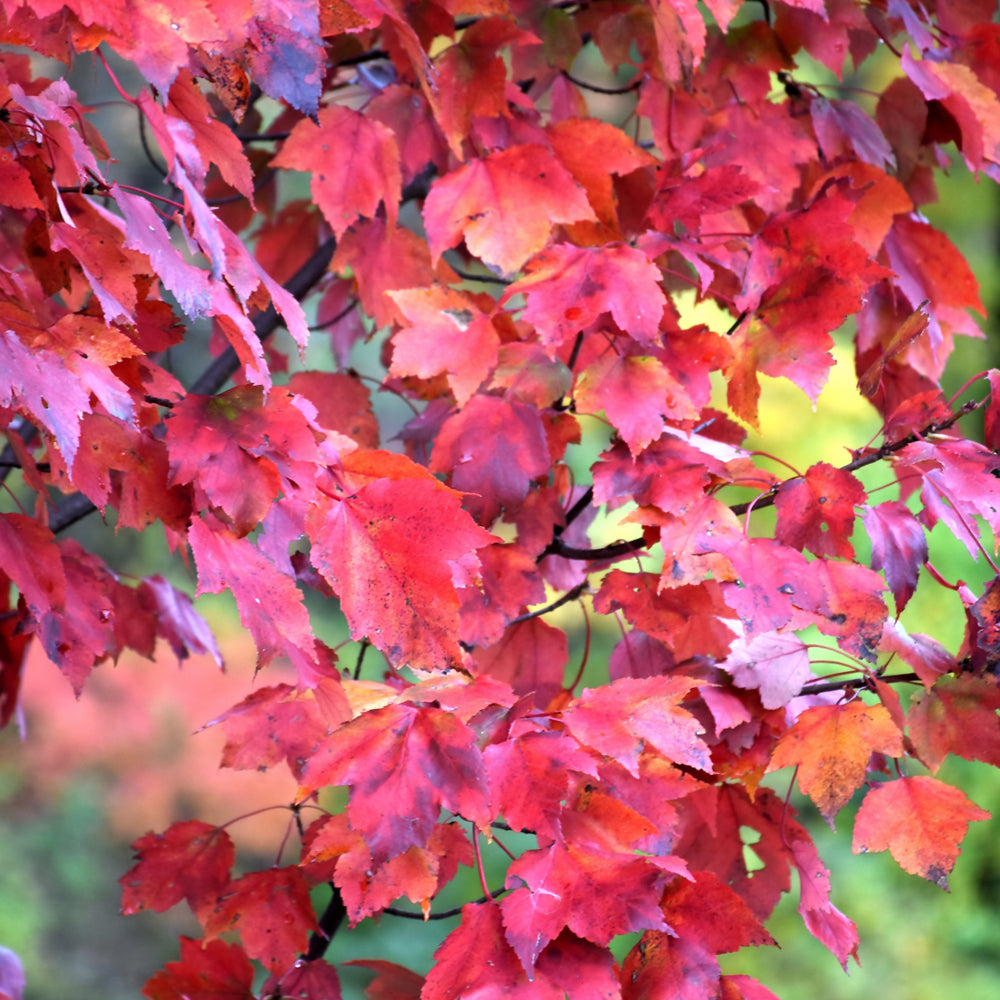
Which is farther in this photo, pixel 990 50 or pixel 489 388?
pixel 990 50

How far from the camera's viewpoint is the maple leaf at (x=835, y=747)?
0.64 meters

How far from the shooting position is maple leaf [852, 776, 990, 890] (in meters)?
0.64

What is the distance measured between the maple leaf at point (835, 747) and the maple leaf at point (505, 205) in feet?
1.24

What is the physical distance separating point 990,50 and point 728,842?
0.72 metres

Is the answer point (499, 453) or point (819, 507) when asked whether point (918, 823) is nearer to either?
point (819, 507)

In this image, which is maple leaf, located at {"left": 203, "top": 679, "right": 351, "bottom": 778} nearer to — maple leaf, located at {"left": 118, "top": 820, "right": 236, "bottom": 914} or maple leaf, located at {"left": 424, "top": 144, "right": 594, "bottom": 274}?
maple leaf, located at {"left": 118, "top": 820, "right": 236, "bottom": 914}

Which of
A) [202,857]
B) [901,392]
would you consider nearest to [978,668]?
[901,392]

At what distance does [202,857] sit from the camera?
3.05 ft

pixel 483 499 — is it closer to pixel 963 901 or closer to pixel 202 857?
pixel 202 857

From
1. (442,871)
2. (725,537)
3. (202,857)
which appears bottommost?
(202,857)

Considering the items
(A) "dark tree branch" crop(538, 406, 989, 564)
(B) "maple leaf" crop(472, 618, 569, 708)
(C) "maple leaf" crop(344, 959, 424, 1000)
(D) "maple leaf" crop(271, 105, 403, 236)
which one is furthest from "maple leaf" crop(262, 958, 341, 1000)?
(D) "maple leaf" crop(271, 105, 403, 236)

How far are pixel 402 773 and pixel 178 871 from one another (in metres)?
0.46

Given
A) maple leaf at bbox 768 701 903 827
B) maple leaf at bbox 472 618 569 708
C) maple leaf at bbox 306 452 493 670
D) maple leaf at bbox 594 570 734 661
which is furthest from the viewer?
maple leaf at bbox 472 618 569 708

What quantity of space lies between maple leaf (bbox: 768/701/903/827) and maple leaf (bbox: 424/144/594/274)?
0.38 meters
